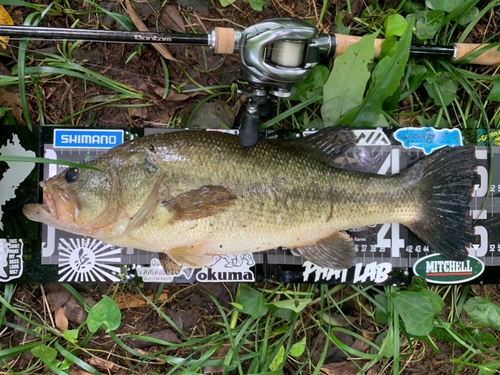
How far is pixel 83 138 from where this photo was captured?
107 inches

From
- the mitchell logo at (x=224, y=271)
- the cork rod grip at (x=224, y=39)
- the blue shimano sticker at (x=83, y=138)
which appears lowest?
the mitchell logo at (x=224, y=271)

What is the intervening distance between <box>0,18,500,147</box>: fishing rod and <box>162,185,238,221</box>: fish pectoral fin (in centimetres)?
39

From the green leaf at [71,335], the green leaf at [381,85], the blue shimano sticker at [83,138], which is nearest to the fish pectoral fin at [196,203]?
the blue shimano sticker at [83,138]

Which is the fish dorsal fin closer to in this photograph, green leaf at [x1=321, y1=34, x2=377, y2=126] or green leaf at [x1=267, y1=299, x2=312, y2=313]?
green leaf at [x1=321, y1=34, x2=377, y2=126]

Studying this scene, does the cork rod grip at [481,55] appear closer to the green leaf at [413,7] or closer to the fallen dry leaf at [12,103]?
the green leaf at [413,7]

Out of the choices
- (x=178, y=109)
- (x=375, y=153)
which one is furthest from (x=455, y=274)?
(x=178, y=109)

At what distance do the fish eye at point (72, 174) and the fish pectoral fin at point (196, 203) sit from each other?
0.55 meters

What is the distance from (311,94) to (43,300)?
259 centimetres

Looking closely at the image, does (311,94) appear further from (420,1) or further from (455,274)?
(455,274)

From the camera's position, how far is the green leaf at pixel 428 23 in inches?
107

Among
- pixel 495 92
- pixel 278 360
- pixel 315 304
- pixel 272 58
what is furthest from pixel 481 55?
pixel 278 360

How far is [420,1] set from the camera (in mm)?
2846

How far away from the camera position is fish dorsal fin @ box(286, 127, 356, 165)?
A: 8.09ft

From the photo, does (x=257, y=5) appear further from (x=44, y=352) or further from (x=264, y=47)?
(x=44, y=352)
